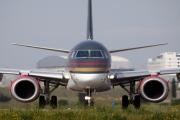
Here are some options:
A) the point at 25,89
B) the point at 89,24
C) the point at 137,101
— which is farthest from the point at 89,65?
the point at 89,24

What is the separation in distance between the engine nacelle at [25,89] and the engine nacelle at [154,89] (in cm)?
542

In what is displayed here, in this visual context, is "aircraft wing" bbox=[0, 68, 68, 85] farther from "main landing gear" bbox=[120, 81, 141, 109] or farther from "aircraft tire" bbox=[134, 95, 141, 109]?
"aircraft tire" bbox=[134, 95, 141, 109]

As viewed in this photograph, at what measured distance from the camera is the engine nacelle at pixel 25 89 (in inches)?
1233

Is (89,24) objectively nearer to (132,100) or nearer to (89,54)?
(132,100)

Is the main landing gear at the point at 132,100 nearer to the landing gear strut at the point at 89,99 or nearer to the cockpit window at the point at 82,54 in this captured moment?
the landing gear strut at the point at 89,99

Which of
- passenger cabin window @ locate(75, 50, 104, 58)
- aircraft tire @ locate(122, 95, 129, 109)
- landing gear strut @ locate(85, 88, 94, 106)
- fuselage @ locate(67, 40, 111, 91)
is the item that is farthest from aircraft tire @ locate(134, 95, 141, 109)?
passenger cabin window @ locate(75, 50, 104, 58)

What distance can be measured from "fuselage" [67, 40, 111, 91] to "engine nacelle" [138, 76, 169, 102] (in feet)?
6.46

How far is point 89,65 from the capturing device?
29.4m

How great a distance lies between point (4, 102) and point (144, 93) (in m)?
11.3

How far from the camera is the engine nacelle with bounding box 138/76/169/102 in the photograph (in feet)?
103

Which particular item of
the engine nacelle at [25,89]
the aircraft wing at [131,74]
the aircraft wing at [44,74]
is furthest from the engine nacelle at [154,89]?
the engine nacelle at [25,89]

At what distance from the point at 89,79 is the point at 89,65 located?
27.0 inches

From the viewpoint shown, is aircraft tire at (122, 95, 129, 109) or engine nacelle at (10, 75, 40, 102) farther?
aircraft tire at (122, 95, 129, 109)

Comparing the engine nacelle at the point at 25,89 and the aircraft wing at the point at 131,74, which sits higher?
the aircraft wing at the point at 131,74
